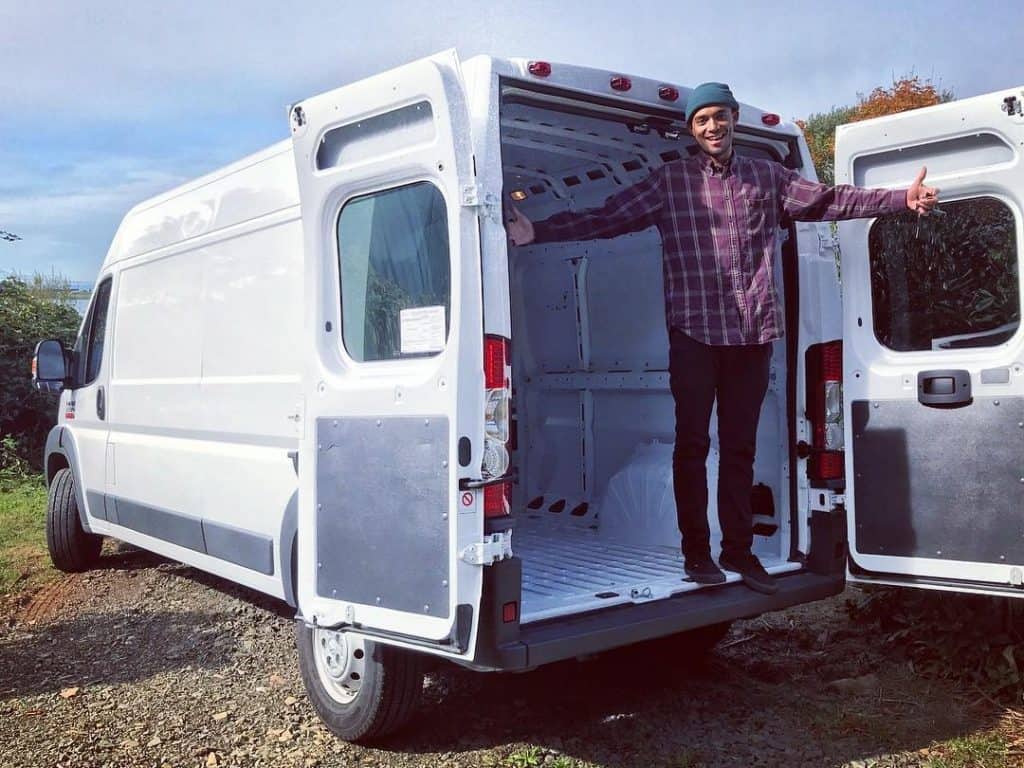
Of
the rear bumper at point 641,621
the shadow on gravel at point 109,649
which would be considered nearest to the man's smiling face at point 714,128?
the rear bumper at point 641,621

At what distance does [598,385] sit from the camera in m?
5.94

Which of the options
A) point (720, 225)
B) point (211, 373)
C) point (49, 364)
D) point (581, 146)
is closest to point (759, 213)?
point (720, 225)

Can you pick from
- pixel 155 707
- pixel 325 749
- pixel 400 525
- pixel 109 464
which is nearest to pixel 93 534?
pixel 109 464

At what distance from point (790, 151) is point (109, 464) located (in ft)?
14.7

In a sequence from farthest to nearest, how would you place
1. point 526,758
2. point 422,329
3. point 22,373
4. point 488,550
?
point 22,373, point 526,758, point 422,329, point 488,550

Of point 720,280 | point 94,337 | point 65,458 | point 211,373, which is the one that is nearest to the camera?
point 720,280

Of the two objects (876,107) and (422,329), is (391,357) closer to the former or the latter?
(422,329)

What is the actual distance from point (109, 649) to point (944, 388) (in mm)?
4303

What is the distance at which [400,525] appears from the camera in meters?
3.49

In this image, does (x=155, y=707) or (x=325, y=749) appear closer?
(x=325, y=749)

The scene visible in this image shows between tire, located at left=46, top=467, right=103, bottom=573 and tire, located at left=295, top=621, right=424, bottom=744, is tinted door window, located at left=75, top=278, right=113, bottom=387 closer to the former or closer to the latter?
tire, located at left=46, top=467, right=103, bottom=573

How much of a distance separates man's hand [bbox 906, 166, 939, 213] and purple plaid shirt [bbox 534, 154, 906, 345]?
15cm

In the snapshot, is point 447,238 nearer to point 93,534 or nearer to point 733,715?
point 733,715

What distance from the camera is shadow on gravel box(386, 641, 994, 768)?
409 cm
